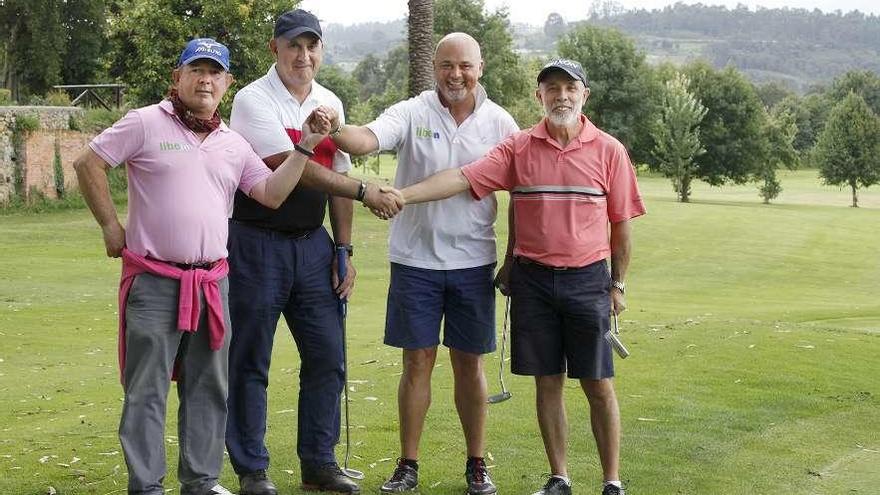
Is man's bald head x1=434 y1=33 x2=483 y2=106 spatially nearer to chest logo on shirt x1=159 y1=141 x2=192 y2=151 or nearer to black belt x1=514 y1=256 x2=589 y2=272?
black belt x1=514 y1=256 x2=589 y2=272

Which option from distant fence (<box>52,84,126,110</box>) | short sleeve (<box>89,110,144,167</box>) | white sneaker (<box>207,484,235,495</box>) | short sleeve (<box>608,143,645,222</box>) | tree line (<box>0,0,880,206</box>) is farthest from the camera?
tree line (<box>0,0,880,206</box>)

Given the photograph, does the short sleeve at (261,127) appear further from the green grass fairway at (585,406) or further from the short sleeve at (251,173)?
the green grass fairway at (585,406)

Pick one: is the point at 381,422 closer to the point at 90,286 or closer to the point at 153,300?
the point at 153,300

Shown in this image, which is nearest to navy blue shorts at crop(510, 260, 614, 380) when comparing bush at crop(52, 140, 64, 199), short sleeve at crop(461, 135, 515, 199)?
short sleeve at crop(461, 135, 515, 199)

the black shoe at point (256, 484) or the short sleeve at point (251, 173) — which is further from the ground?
the short sleeve at point (251, 173)

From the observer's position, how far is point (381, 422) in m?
8.23

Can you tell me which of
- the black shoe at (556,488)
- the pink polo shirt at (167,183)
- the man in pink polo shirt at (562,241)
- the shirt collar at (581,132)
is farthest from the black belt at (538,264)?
the pink polo shirt at (167,183)

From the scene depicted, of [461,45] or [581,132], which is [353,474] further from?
[461,45]

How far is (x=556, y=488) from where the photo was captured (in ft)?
20.6

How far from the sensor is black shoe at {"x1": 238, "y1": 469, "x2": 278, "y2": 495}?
6203 mm

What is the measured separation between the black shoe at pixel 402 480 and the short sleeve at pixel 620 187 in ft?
5.84

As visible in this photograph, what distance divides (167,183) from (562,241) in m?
2.01

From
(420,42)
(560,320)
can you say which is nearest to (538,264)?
(560,320)

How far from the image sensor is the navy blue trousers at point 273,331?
243 inches
